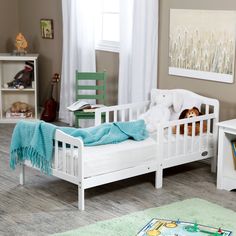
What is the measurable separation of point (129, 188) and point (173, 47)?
1.45 metres

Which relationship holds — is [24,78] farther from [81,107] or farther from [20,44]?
[81,107]

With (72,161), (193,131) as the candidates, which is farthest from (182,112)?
(72,161)

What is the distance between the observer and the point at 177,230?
309cm

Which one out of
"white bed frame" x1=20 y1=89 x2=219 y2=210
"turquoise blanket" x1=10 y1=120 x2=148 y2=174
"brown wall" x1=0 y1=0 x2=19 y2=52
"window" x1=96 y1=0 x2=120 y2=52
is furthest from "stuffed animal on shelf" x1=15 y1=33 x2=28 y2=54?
"turquoise blanket" x1=10 y1=120 x2=148 y2=174

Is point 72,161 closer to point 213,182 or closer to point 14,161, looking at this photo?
point 14,161

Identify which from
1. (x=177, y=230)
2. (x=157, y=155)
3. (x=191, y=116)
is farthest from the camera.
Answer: (x=191, y=116)

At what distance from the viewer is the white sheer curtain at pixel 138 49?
16.7 ft

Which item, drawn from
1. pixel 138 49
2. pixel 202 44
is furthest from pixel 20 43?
pixel 202 44

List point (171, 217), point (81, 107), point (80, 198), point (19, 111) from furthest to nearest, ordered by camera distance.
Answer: point (19, 111) < point (81, 107) < point (80, 198) < point (171, 217)

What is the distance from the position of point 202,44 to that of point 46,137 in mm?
1671

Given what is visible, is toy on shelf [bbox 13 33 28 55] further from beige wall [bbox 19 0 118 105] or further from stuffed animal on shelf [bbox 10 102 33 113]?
stuffed animal on shelf [bbox 10 102 33 113]

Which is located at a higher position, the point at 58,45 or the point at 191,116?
the point at 58,45

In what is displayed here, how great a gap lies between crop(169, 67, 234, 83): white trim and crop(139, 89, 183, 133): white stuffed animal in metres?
0.22

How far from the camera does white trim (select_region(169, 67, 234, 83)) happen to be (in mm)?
4559
